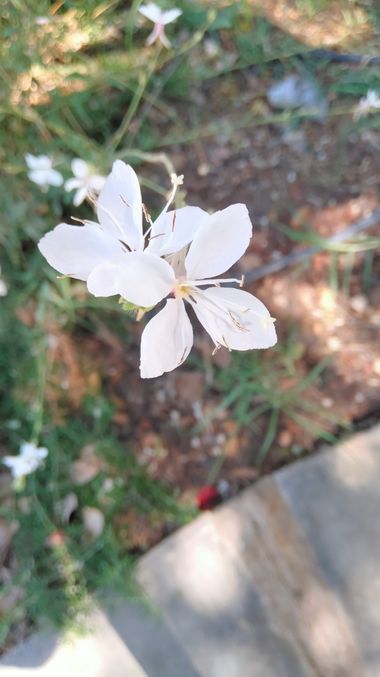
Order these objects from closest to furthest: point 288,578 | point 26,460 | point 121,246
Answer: point 121,246 → point 26,460 → point 288,578

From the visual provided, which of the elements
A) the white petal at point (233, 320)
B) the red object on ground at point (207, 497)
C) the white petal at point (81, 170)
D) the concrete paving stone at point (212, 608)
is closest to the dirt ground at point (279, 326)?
the red object on ground at point (207, 497)

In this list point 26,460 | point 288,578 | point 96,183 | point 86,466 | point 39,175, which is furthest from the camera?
point 86,466

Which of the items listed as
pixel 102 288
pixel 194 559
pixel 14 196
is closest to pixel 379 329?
pixel 194 559

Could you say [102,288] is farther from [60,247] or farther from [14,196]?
[14,196]

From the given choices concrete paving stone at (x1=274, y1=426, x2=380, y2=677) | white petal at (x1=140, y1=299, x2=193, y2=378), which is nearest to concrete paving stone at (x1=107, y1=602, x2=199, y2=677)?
concrete paving stone at (x1=274, y1=426, x2=380, y2=677)

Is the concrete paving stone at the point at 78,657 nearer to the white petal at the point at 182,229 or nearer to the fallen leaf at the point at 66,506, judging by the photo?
the fallen leaf at the point at 66,506

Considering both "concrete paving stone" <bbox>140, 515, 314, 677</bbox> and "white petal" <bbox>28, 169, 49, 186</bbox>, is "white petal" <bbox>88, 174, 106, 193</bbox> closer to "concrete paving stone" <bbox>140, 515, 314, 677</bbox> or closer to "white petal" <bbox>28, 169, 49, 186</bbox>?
"white petal" <bbox>28, 169, 49, 186</bbox>

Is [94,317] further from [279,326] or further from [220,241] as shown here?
[220,241]

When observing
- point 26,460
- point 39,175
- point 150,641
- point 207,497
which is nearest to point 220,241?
point 39,175
